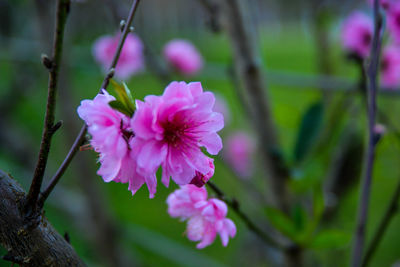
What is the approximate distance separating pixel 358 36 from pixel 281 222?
57cm

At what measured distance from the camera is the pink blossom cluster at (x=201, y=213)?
399mm

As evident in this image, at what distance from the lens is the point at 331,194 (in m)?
0.84

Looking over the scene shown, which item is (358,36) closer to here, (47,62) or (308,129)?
(308,129)

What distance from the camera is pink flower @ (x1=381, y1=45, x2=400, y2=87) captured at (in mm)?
875

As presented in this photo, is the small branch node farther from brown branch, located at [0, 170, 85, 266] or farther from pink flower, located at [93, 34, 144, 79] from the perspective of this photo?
pink flower, located at [93, 34, 144, 79]

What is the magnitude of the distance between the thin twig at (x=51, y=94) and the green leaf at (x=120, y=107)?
47 millimetres

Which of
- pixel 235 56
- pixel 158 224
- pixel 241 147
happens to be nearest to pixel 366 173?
pixel 235 56

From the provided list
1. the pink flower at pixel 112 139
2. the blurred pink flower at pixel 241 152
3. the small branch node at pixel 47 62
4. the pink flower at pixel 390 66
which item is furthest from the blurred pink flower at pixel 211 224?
the blurred pink flower at pixel 241 152

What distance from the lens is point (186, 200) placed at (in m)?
0.41

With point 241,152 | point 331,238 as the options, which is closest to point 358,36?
point 331,238

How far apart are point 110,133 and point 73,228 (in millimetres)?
1766

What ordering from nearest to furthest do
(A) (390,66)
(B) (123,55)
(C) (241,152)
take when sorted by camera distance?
(A) (390,66) → (B) (123,55) → (C) (241,152)

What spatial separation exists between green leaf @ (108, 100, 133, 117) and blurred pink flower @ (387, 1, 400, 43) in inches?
20.9

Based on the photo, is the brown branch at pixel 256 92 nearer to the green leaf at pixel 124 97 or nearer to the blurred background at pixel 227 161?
the blurred background at pixel 227 161
